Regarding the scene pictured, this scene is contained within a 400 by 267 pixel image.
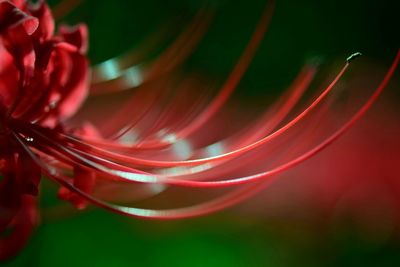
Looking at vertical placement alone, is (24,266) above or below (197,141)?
below

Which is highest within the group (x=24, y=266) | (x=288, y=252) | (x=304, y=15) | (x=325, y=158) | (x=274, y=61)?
(x=304, y=15)

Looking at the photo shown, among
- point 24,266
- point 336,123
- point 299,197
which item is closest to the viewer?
point 24,266

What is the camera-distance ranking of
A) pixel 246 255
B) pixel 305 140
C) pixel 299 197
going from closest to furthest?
pixel 305 140 → pixel 246 255 → pixel 299 197

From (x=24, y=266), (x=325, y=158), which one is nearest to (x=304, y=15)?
(x=325, y=158)

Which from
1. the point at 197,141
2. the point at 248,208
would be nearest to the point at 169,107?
the point at 197,141

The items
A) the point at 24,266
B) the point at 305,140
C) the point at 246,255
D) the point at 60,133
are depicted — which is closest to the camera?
the point at 60,133

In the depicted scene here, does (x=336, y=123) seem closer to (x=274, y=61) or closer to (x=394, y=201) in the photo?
(x=394, y=201)

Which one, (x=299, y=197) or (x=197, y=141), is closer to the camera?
(x=197, y=141)

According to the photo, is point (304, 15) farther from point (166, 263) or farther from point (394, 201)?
point (166, 263)

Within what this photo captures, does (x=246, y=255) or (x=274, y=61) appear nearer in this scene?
(x=246, y=255)
